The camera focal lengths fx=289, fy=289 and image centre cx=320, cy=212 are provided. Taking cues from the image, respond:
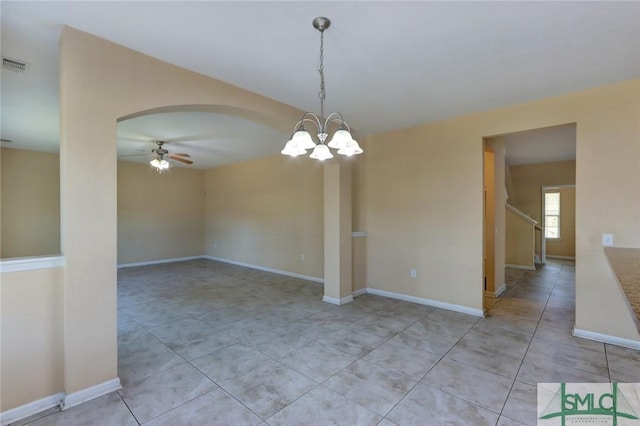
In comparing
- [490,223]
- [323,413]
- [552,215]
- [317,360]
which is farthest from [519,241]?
[323,413]

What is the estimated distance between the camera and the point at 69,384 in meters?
2.08

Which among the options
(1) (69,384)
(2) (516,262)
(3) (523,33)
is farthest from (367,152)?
(2) (516,262)

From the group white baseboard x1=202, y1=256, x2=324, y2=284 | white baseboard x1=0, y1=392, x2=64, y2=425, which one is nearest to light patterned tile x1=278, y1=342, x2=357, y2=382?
white baseboard x1=0, y1=392, x2=64, y2=425

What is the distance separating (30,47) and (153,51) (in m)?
1.00

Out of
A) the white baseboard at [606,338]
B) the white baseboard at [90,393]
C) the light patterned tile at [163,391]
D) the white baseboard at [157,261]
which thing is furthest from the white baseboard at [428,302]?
the white baseboard at [157,261]

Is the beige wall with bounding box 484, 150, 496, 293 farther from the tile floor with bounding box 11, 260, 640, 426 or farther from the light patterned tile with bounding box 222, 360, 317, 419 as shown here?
the light patterned tile with bounding box 222, 360, 317, 419

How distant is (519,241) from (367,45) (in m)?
6.66

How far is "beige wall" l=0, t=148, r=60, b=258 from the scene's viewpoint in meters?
6.00

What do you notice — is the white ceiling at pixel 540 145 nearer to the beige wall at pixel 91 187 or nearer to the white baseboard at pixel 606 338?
the white baseboard at pixel 606 338

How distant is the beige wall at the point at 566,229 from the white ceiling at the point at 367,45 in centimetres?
724

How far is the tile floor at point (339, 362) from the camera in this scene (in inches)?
79.0

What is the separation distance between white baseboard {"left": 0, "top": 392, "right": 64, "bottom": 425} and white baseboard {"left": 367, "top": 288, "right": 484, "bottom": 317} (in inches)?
155

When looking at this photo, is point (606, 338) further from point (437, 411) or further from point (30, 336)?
point (30, 336)

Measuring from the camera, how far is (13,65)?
2.67 m
